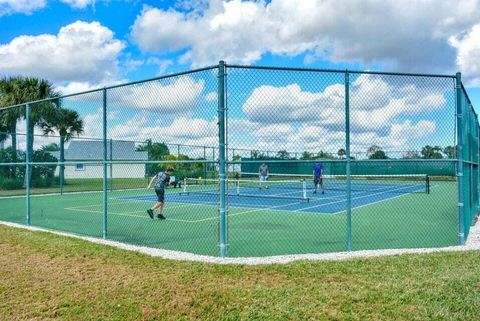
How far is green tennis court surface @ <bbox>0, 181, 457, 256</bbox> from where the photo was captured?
8.83m

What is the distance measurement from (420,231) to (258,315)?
283 inches

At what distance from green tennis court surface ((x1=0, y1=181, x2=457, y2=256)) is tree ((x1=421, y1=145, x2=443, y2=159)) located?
173 cm

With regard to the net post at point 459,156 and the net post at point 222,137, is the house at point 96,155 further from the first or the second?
the net post at point 459,156

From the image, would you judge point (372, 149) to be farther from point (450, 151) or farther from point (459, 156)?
point (459, 156)

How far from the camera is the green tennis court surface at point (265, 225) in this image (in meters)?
8.83

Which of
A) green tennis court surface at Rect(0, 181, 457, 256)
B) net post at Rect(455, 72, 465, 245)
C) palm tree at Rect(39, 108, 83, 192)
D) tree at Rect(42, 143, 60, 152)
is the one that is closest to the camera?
net post at Rect(455, 72, 465, 245)

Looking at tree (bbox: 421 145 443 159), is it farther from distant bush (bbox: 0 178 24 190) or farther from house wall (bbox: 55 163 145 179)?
distant bush (bbox: 0 178 24 190)

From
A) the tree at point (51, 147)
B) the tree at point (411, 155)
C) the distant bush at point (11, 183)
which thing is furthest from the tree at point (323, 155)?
the tree at point (51, 147)

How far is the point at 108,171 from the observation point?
2406 centimetres

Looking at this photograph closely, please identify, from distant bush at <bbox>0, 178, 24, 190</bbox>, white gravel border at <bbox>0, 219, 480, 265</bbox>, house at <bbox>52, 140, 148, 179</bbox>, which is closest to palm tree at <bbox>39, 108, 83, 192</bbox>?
house at <bbox>52, 140, 148, 179</bbox>

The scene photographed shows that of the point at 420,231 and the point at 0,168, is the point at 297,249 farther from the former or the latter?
the point at 0,168

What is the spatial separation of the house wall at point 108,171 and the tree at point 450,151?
15.6 meters

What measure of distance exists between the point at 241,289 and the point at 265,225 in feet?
20.5

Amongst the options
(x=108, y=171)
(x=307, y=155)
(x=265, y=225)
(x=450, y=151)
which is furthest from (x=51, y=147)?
(x=450, y=151)
